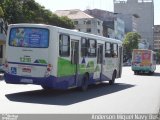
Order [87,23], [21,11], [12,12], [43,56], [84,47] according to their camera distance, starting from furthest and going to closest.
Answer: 1. [87,23]
2. [21,11]
3. [12,12]
4. [84,47]
5. [43,56]

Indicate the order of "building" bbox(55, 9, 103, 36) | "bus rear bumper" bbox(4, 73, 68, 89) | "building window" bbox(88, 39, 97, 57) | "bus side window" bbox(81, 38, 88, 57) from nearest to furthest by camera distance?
"bus rear bumper" bbox(4, 73, 68, 89), "bus side window" bbox(81, 38, 88, 57), "building window" bbox(88, 39, 97, 57), "building" bbox(55, 9, 103, 36)

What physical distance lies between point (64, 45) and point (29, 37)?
4.70 feet

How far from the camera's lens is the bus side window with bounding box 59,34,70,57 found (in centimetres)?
1611

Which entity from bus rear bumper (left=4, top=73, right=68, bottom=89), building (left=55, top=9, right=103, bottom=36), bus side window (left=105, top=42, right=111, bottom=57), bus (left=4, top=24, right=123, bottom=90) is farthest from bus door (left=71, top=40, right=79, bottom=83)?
building (left=55, top=9, right=103, bottom=36)

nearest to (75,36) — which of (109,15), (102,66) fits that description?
(102,66)

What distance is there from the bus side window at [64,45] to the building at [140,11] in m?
180

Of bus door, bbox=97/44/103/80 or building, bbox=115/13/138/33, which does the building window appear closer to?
bus door, bbox=97/44/103/80

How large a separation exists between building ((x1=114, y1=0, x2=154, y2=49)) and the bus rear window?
181m

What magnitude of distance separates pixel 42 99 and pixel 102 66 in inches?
295

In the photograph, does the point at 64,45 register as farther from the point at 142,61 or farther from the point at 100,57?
the point at 142,61

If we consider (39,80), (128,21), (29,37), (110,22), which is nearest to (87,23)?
(110,22)

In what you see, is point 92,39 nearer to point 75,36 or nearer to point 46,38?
point 75,36

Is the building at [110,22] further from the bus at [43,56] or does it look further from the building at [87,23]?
the bus at [43,56]

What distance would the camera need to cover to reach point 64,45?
16.5 meters
